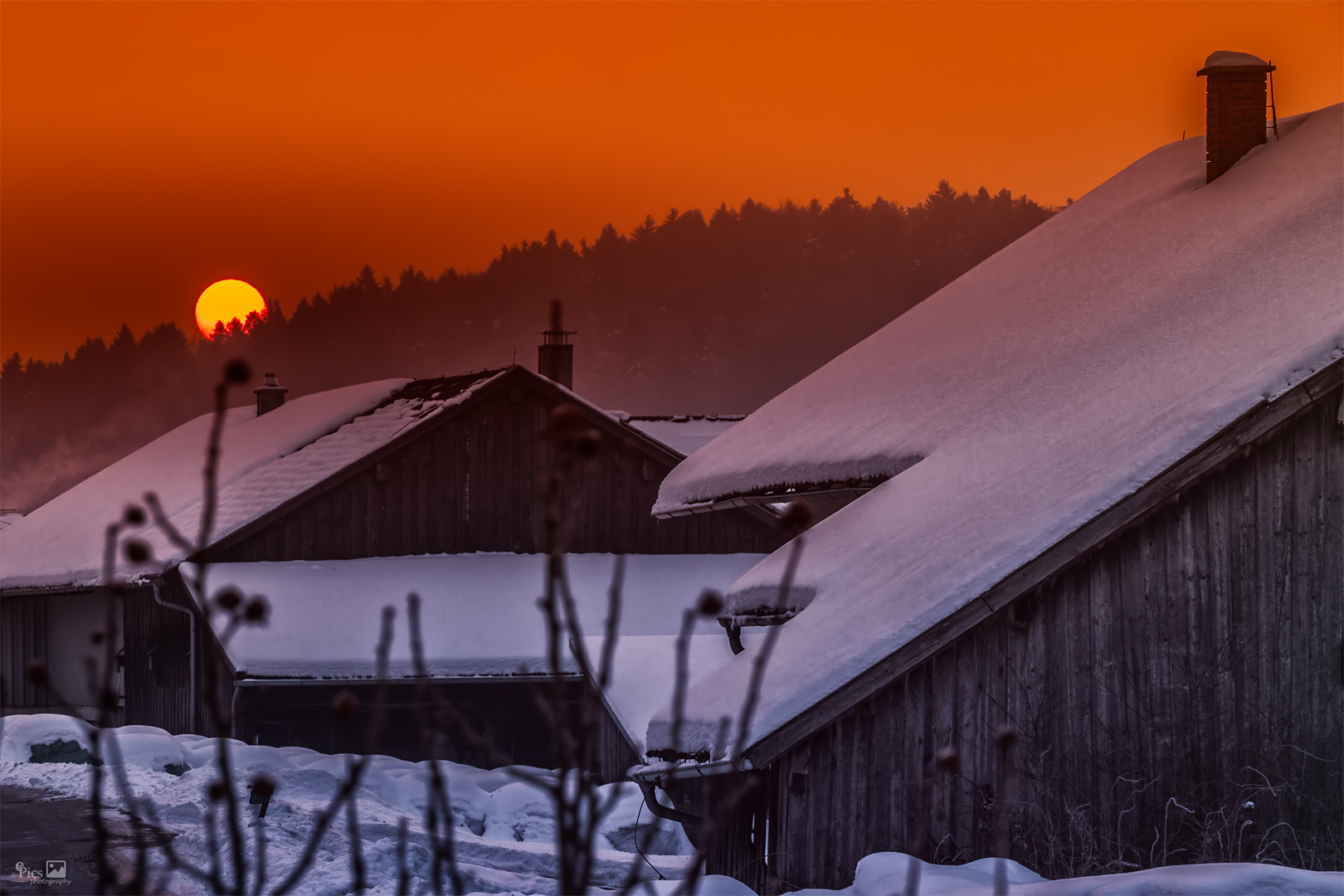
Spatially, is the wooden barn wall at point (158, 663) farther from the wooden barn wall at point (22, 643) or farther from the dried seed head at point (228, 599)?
the dried seed head at point (228, 599)

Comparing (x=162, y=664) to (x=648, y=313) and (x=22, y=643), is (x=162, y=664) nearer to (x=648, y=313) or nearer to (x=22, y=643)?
(x=22, y=643)

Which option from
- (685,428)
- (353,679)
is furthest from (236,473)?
(685,428)

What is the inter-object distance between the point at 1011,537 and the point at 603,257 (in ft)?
264

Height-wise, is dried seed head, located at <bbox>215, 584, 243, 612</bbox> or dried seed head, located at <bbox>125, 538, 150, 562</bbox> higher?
dried seed head, located at <bbox>125, 538, 150, 562</bbox>

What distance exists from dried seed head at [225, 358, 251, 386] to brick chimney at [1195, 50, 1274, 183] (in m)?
13.4

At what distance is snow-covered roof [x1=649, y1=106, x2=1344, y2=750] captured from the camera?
8477mm

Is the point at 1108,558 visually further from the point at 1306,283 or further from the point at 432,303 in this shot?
the point at 432,303

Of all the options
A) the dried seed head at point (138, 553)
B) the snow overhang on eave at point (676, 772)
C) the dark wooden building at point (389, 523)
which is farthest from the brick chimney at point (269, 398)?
the dried seed head at point (138, 553)

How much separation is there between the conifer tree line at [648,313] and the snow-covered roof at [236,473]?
47862mm

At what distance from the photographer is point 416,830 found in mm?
13055

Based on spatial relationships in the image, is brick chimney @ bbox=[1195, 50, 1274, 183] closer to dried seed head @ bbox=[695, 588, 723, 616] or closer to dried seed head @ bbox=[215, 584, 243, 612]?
dried seed head @ bbox=[695, 588, 723, 616]

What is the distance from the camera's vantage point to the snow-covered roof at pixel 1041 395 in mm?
8477

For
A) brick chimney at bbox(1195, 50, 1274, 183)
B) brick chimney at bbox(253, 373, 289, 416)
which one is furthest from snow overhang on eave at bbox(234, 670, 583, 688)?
brick chimney at bbox(253, 373, 289, 416)

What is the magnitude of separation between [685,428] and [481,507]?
10181 millimetres
